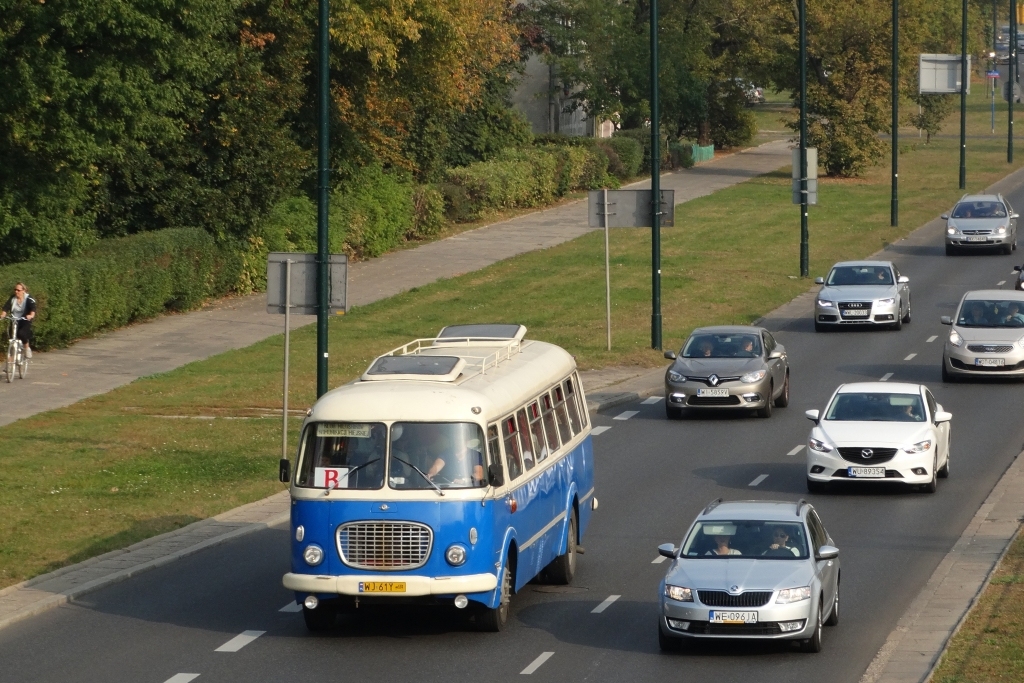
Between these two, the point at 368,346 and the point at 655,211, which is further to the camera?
the point at 655,211

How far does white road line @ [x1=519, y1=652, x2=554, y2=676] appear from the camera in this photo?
44.9 feet

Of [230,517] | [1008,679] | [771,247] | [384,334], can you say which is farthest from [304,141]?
[1008,679]

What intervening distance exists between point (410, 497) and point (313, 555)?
100cm

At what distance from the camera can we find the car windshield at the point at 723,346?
29.3 m

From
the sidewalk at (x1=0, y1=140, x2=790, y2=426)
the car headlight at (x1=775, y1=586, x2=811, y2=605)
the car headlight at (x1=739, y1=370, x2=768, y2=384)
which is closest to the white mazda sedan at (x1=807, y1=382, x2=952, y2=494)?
the car headlight at (x1=739, y1=370, x2=768, y2=384)

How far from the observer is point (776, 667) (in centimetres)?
1392

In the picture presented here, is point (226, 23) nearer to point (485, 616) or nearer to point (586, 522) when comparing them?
point (586, 522)

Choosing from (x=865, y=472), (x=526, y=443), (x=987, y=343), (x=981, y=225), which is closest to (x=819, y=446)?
(x=865, y=472)

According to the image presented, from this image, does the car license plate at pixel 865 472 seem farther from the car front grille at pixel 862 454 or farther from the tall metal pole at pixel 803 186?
the tall metal pole at pixel 803 186

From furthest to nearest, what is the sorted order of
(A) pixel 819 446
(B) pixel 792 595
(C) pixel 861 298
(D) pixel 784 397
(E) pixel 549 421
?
(C) pixel 861 298 → (D) pixel 784 397 → (A) pixel 819 446 → (E) pixel 549 421 → (B) pixel 792 595

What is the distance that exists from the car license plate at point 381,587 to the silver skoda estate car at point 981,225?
40.5 meters

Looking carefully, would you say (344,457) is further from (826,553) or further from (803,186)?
(803,186)

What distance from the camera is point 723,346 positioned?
2958 centimetres

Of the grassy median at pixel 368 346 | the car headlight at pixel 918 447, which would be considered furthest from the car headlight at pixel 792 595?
the car headlight at pixel 918 447
